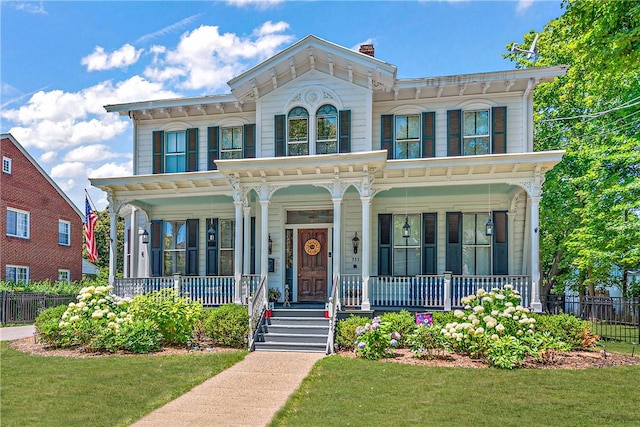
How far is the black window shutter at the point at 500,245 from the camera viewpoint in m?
14.1

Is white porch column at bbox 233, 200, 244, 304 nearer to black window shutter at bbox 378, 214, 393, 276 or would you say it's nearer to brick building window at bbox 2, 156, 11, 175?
black window shutter at bbox 378, 214, 393, 276

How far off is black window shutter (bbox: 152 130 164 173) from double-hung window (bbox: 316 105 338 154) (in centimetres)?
518

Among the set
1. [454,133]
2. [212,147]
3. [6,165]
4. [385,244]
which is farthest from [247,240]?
[6,165]

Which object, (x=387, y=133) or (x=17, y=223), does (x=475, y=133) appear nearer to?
(x=387, y=133)

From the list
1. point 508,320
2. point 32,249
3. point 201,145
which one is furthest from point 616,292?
point 32,249

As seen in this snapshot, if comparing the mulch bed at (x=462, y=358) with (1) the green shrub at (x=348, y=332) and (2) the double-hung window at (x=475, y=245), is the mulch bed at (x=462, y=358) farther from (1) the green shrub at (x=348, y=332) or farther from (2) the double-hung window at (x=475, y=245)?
(2) the double-hung window at (x=475, y=245)

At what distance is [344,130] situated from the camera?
14.2 m

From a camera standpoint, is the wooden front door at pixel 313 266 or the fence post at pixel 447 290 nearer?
the fence post at pixel 447 290

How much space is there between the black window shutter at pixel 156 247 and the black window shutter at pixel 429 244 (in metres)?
8.23

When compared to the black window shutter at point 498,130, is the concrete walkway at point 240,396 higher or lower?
lower

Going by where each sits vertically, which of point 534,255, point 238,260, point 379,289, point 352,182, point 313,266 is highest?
point 352,182

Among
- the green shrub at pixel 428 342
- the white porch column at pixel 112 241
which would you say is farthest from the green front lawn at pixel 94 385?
the white porch column at pixel 112 241

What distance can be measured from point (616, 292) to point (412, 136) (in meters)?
22.4

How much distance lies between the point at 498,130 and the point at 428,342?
676 cm
